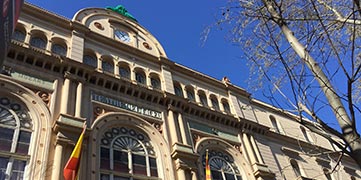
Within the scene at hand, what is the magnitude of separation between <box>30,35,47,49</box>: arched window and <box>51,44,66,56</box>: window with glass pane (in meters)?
0.48

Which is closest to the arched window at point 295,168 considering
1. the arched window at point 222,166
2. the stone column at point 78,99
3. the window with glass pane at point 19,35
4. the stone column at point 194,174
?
the arched window at point 222,166

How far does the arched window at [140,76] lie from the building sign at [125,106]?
2529 millimetres

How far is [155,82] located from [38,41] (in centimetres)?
717

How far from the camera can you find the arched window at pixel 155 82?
21447 mm

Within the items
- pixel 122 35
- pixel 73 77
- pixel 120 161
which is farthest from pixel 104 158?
pixel 122 35

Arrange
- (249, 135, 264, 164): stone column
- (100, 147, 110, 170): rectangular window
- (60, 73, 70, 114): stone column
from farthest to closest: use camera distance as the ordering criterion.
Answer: (249, 135, 264, 164): stone column < (60, 73, 70, 114): stone column < (100, 147, 110, 170): rectangular window

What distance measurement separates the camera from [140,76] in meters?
21.4

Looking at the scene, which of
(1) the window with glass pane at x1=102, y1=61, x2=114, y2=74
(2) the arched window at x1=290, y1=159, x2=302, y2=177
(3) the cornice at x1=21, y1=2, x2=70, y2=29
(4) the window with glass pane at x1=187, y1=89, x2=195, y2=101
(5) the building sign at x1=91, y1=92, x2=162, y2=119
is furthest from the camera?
(2) the arched window at x1=290, y1=159, x2=302, y2=177

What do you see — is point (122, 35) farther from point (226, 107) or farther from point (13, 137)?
point (13, 137)

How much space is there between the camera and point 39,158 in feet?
44.3

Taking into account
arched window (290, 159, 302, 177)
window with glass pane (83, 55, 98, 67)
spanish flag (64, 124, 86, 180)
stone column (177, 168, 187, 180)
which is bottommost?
spanish flag (64, 124, 86, 180)

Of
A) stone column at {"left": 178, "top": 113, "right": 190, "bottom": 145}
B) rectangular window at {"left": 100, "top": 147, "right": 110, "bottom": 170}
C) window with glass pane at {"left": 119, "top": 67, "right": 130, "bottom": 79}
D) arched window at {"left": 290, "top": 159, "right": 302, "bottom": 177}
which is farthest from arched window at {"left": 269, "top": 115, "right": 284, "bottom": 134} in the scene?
rectangular window at {"left": 100, "top": 147, "right": 110, "bottom": 170}

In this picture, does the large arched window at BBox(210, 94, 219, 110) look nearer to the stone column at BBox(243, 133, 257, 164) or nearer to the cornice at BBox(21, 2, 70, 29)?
the stone column at BBox(243, 133, 257, 164)

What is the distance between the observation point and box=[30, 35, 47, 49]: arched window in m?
18.0
